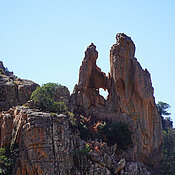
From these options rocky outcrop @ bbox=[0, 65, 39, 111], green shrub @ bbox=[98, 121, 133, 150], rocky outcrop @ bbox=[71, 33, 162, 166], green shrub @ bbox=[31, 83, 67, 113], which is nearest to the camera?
green shrub @ bbox=[31, 83, 67, 113]

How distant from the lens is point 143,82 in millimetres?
48094

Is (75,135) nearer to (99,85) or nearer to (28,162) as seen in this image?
(28,162)

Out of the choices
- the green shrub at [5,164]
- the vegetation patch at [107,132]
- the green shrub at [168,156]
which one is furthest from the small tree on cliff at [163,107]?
the green shrub at [5,164]

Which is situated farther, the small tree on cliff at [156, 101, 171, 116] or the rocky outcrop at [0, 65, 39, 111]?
the small tree on cliff at [156, 101, 171, 116]

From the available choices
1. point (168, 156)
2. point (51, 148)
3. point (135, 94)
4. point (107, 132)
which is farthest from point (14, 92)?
point (168, 156)

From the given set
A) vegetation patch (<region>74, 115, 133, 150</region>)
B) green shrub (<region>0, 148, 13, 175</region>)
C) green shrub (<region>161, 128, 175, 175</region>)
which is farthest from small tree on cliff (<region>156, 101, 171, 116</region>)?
green shrub (<region>0, 148, 13, 175</region>)

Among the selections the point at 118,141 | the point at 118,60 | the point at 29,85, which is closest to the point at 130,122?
the point at 118,141

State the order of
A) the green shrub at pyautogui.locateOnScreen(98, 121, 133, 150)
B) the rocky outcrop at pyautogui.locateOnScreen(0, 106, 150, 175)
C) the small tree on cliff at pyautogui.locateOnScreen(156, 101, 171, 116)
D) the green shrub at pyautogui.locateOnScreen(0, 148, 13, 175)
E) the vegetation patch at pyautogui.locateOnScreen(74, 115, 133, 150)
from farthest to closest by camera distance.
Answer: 1. the small tree on cliff at pyautogui.locateOnScreen(156, 101, 171, 116)
2. the green shrub at pyautogui.locateOnScreen(98, 121, 133, 150)
3. the vegetation patch at pyautogui.locateOnScreen(74, 115, 133, 150)
4. the green shrub at pyautogui.locateOnScreen(0, 148, 13, 175)
5. the rocky outcrop at pyautogui.locateOnScreen(0, 106, 150, 175)

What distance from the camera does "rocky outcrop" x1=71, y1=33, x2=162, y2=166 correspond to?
46469 millimetres

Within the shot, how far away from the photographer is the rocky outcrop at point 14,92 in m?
46.2

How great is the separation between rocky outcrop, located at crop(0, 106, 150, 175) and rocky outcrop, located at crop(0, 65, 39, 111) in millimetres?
6030

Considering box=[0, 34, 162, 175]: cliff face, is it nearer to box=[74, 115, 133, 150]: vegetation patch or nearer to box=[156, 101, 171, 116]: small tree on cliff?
box=[74, 115, 133, 150]: vegetation patch

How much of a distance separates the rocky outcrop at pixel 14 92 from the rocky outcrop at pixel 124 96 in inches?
195

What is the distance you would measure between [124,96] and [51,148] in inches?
548
